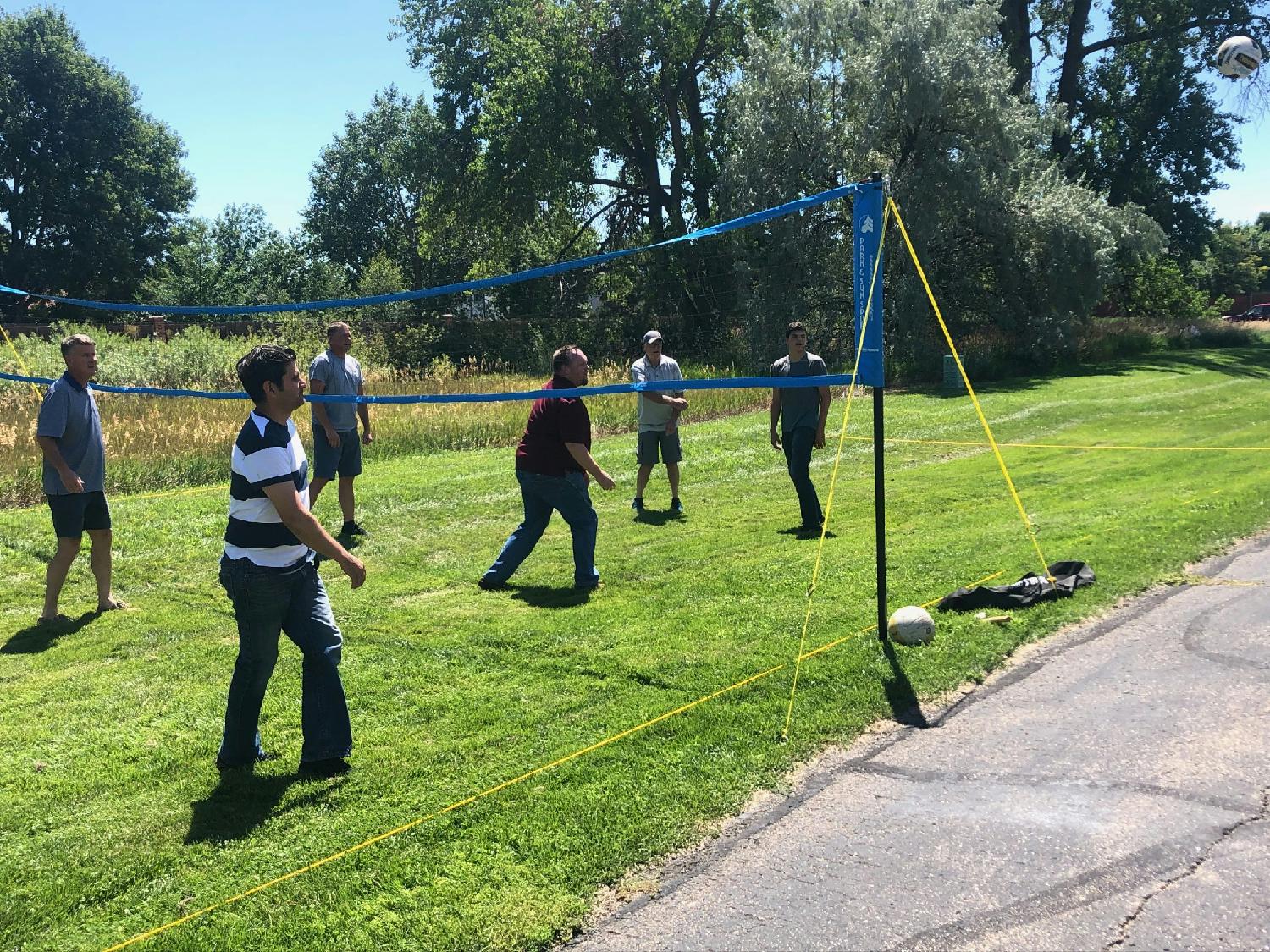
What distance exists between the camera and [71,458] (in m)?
7.07

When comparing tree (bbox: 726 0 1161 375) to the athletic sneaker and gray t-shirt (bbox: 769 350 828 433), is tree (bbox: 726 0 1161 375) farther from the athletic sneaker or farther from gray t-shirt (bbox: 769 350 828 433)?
the athletic sneaker

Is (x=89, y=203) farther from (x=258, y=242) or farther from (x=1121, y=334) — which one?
(x=1121, y=334)

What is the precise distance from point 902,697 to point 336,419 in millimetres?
6139

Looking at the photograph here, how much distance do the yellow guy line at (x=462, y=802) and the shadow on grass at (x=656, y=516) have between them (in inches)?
175

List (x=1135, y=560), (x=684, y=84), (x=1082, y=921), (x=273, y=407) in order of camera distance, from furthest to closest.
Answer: (x=684, y=84) → (x=1135, y=560) → (x=273, y=407) → (x=1082, y=921)

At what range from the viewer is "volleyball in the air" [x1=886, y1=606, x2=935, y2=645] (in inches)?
234

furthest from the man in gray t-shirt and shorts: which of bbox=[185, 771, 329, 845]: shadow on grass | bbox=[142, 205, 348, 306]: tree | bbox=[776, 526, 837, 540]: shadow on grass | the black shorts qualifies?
bbox=[142, 205, 348, 306]: tree

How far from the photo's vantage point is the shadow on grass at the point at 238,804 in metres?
4.16

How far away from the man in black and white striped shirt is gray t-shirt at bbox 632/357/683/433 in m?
5.88

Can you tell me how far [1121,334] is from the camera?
108 feet

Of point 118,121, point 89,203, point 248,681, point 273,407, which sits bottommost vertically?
point 248,681

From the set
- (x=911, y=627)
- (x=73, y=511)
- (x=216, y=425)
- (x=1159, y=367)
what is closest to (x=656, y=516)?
(x=911, y=627)

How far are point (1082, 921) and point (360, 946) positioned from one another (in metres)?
2.31

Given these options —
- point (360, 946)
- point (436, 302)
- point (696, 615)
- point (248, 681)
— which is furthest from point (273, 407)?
point (436, 302)
